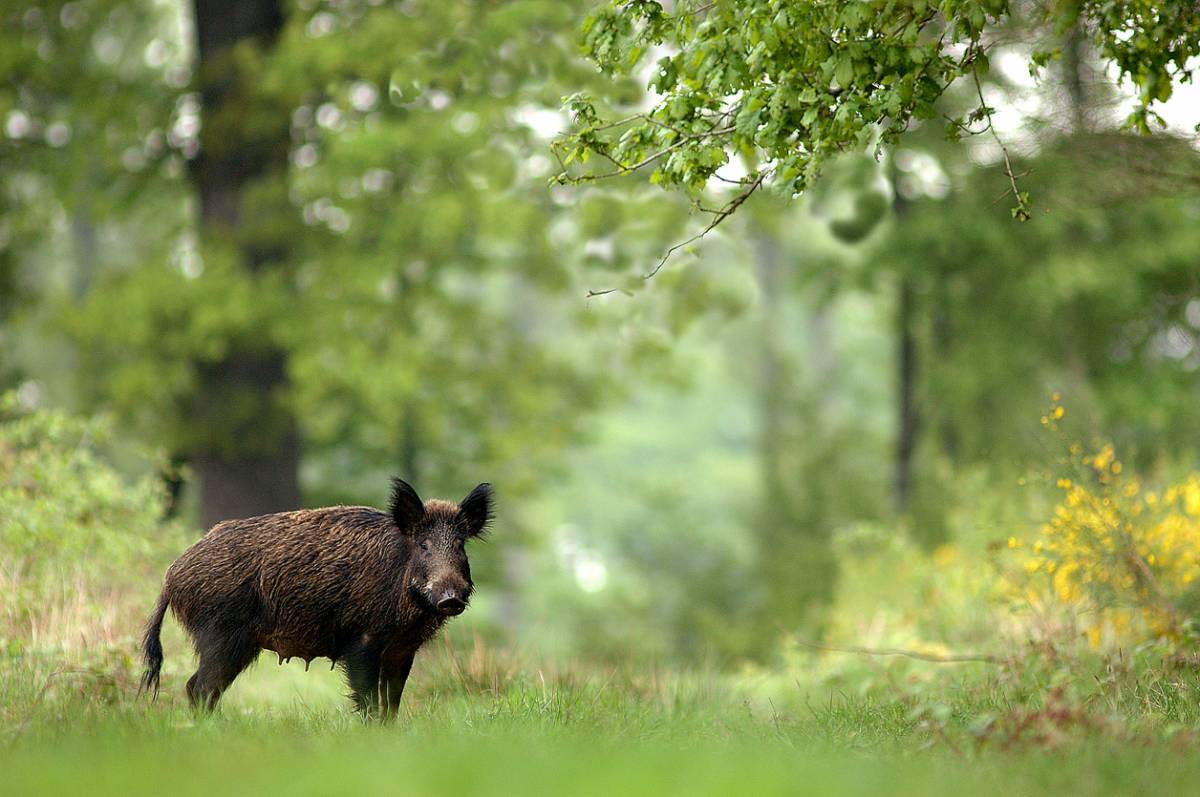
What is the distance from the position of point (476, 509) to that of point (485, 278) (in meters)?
13.3

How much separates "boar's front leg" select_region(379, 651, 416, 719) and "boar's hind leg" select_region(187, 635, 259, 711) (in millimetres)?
776

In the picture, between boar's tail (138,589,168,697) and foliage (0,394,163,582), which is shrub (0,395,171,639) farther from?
boar's tail (138,589,168,697)

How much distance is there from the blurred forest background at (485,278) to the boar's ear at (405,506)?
465 cm

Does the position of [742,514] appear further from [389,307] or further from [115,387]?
[115,387]

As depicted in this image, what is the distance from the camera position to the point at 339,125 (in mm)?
17797

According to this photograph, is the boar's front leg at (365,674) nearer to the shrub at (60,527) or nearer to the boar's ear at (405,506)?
the boar's ear at (405,506)

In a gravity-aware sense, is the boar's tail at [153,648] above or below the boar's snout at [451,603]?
below

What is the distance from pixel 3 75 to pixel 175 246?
3191 mm

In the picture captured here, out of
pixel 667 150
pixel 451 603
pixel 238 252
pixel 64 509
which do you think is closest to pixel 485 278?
pixel 238 252

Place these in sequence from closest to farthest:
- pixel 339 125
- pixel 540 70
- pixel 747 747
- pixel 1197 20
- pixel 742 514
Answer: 1. pixel 747 747
2. pixel 1197 20
3. pixel 540 70
4. pixel 339 125
5. pixel 742 514

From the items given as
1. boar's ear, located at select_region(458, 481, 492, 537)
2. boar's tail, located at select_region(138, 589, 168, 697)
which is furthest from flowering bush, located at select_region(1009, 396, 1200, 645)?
boar's tail, located at select_region(138, 589, 168, 697)

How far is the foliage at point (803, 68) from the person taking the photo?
7.22m

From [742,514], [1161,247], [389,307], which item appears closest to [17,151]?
[389,307]

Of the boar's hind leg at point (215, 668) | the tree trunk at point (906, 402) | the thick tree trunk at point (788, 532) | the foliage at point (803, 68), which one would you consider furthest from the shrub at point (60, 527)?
the tree trunk at point (906, 402)
